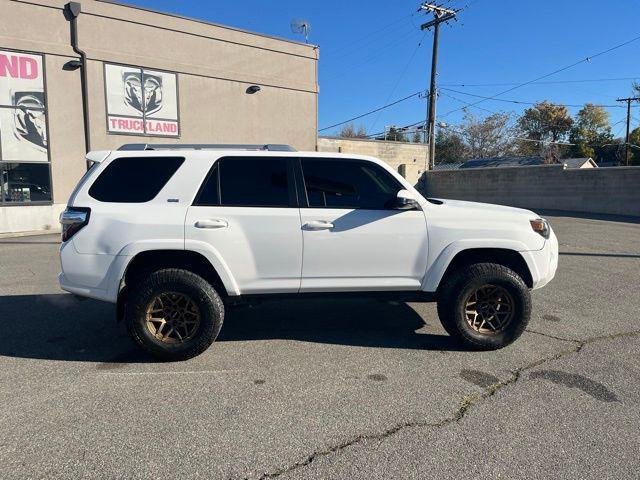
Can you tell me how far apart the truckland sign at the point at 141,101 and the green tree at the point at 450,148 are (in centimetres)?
4557

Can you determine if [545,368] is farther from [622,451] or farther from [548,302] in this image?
[548,302]

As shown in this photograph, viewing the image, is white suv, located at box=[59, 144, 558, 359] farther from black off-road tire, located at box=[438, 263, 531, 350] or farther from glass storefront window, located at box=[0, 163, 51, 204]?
glass storefront window, located at box=[0, 163, 51, 204]

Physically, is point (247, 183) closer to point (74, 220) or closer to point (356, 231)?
point (356, 231)

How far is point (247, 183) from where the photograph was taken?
14.6ft

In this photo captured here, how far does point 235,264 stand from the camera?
4.33 m

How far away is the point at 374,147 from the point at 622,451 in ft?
87.0

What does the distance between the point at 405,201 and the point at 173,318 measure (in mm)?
2359

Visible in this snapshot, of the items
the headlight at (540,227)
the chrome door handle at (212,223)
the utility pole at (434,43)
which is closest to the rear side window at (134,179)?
the chrome door handle at (212,223)

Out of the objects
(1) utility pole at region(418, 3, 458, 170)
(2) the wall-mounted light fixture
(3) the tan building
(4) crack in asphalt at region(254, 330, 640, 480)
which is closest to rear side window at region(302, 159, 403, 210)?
(4) crack in asphalt at region(254, 330, 640, 480)

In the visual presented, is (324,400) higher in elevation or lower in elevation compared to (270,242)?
lower

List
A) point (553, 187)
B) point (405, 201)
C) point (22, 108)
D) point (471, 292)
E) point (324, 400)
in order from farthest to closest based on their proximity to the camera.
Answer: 1. point (553, 187)
2. point (22, 108)
3. point (471, 292)
4. point (405, 201)
5. point (324, 400)

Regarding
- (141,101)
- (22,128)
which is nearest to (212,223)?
(22,128)

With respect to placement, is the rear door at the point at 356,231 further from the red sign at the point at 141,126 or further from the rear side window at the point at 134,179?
the red sign at the point at 141,126

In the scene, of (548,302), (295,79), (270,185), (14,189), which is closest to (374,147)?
(295,79)
